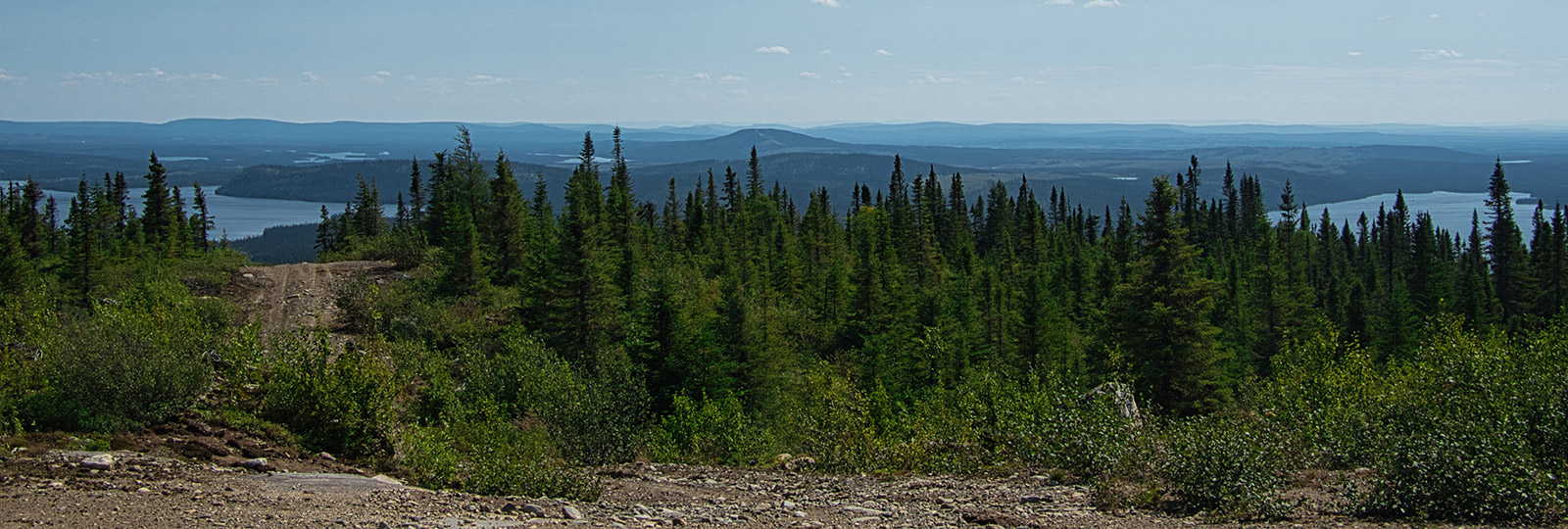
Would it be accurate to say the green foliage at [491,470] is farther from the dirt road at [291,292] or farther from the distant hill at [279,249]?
the distant hill at [279,249]

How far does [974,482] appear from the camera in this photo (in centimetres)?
1770

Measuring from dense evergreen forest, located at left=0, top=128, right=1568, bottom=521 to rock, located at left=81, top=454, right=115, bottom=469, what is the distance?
2607 mm

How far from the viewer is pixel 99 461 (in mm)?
15055

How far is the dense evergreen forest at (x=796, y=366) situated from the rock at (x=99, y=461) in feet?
8.55

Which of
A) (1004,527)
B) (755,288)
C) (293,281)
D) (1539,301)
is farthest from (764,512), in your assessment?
(1539,301)

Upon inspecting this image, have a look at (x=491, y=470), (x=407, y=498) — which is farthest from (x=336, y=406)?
(x=407, y=498)

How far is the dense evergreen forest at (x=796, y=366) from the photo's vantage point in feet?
54.2

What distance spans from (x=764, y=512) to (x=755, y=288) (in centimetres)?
4989

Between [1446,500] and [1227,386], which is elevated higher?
[1446,500]

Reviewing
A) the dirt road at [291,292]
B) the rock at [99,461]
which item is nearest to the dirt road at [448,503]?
the rock at [99,461]

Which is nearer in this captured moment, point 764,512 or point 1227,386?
point 764,512

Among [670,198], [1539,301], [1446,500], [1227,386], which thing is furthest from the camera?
[670,198]

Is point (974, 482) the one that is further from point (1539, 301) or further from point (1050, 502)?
point (1539, 301)

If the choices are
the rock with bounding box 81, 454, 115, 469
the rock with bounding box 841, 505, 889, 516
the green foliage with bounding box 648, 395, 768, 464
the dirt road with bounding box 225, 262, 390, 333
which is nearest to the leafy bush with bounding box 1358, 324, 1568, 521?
the rock with bounding box 841, 505, 889, 516
